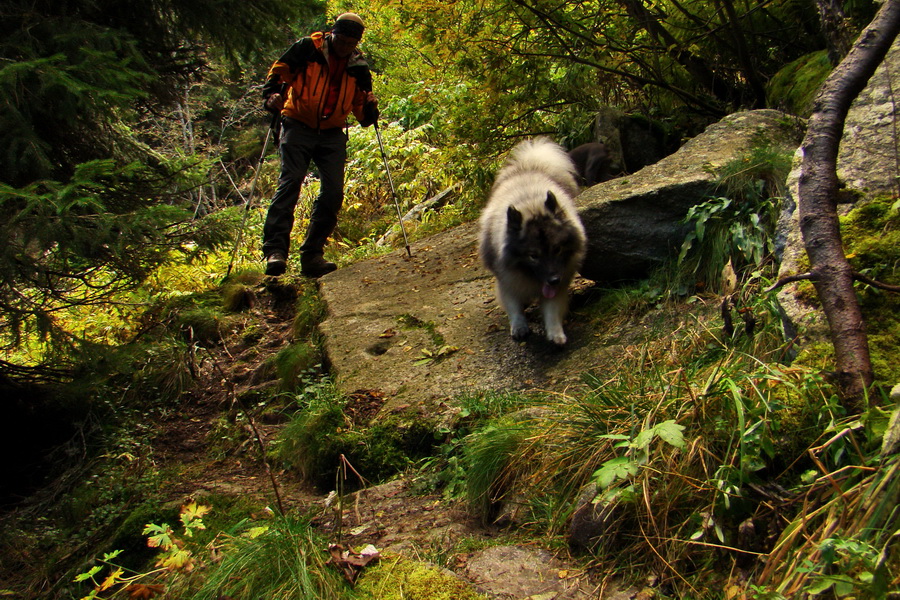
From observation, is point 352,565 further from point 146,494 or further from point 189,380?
point 189,380

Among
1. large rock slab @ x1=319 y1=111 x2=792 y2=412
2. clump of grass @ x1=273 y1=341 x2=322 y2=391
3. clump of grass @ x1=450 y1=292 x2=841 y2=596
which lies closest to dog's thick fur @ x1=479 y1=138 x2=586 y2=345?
large rock slab @ x1=319 y1=111 x2=792 y2=412

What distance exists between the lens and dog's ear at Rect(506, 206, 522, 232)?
14.2 feet

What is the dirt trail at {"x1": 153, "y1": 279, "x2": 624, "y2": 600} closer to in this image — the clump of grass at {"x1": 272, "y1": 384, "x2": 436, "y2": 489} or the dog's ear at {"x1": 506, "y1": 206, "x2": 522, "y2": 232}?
the clump of grass at {"x1": 272, "y1": 384, "x2": 436, "y2": 489}

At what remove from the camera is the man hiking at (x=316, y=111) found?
6.01 m

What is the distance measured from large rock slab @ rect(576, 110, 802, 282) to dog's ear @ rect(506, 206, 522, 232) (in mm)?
568

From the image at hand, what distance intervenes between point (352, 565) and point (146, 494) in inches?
81.6

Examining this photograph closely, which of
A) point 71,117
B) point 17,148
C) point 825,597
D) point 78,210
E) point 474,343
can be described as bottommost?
point 825,597

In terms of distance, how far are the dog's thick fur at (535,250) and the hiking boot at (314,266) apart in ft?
9.04

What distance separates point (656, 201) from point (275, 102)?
12.7 feet

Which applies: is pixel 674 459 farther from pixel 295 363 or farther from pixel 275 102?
pixel 275 102

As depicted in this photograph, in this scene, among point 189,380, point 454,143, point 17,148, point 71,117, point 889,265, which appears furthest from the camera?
point 454,143

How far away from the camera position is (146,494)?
12.2 ft

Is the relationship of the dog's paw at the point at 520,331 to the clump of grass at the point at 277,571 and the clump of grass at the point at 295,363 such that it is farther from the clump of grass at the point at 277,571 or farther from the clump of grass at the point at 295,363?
the clump of grass at the point at 277,571

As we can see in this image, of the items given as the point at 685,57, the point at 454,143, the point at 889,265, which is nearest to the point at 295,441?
the point at 889,265
